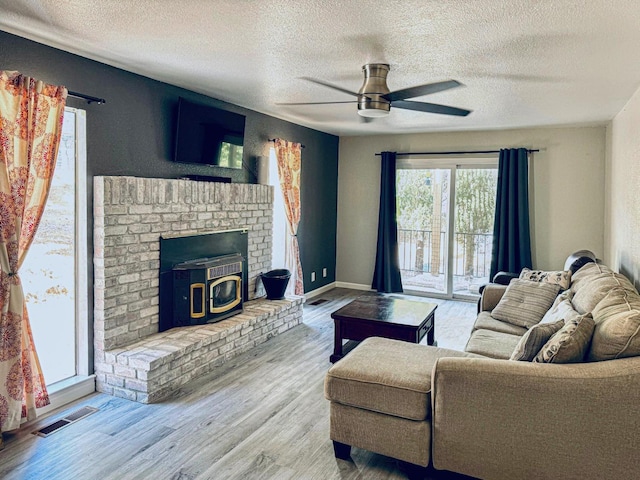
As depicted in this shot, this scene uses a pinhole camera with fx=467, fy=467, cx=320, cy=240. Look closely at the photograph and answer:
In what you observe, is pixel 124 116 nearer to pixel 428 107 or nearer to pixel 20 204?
pixel 20 204

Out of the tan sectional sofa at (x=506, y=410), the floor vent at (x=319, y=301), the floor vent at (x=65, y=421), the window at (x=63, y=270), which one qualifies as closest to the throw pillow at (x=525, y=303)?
the tan sectional sofa at (x=506, y=410)

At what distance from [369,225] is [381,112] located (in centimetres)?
409

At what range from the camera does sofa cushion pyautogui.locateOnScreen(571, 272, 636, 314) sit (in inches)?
113

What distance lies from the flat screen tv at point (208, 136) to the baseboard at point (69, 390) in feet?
6.32

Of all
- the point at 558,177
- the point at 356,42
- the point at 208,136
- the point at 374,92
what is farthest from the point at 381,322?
the point at 558,177

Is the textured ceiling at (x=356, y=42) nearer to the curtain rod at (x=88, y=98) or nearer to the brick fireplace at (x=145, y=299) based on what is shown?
the curtain rod at (x=88, y=98)

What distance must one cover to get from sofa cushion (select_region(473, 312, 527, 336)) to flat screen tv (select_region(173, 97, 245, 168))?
282 centimetres

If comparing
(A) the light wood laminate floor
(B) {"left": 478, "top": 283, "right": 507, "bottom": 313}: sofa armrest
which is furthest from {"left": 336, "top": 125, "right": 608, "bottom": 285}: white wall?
(A) the light wood laminate floor

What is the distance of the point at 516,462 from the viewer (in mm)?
2148

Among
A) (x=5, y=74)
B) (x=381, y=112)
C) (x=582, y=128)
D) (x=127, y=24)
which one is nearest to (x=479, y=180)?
(x=582, y=128)

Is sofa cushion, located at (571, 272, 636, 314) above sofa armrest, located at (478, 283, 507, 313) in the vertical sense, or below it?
above

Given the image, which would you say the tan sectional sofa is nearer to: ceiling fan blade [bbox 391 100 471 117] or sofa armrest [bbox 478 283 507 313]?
sofa armrest [bbox 478 283 507 313]

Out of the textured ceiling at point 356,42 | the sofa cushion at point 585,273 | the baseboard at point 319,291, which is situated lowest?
the baseboard at point 319,291

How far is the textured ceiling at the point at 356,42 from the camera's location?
2.36 meters
